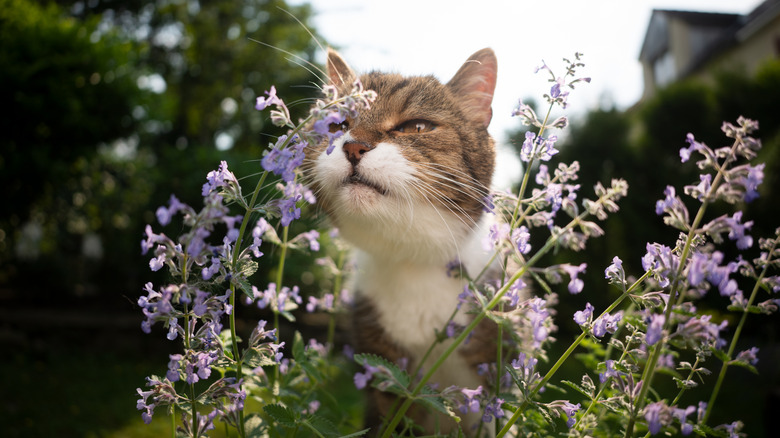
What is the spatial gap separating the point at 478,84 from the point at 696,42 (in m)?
13.4

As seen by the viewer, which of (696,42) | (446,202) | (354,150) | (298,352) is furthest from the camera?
(696,42)

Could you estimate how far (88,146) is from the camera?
4.71m

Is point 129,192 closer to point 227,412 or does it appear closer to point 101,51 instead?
point 101,51

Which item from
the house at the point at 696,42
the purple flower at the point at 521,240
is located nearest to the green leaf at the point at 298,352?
the purple flower at the point at 521,240

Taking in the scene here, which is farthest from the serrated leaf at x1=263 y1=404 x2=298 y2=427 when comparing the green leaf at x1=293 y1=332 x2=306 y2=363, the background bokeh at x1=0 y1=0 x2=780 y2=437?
the background bokeh at x1=0 y1=0 x2=780 y2=437

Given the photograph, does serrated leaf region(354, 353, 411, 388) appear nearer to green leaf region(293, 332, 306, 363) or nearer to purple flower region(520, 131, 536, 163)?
green leaf region(293, 332, 306, 363)

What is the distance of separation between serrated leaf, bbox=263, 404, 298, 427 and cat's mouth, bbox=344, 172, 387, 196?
59cm

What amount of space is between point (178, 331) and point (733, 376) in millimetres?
5475

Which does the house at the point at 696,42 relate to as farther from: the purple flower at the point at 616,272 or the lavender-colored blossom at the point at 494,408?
the lavender-colored blossom at the point at 494,408

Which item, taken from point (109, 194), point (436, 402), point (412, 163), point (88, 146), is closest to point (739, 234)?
point (436, 402)

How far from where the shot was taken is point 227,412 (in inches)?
33.5

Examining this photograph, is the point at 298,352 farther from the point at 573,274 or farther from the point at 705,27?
the point at 705,27

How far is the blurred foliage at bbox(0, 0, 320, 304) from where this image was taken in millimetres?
4242

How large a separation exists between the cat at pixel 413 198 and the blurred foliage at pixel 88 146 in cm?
124
